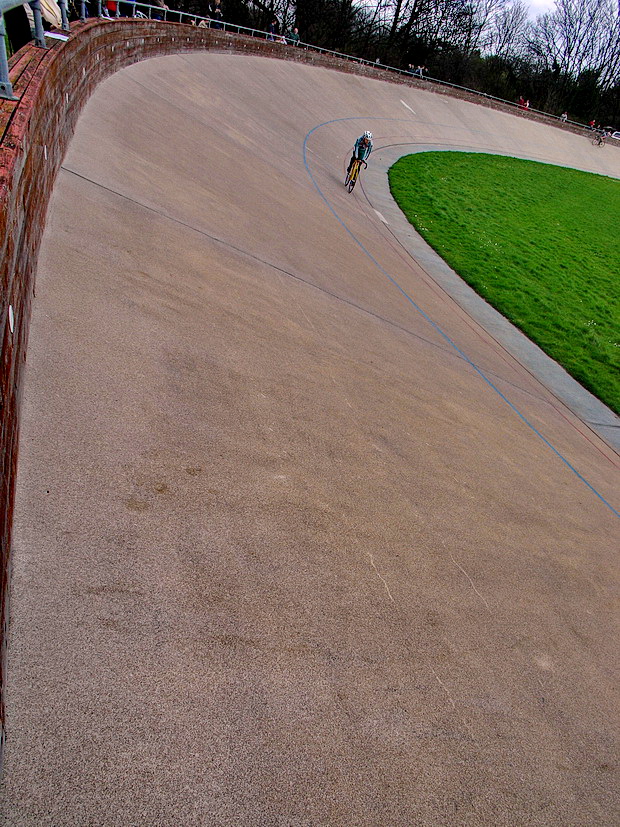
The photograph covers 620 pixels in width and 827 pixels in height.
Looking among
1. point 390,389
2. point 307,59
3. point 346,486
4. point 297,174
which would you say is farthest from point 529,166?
point 346,486

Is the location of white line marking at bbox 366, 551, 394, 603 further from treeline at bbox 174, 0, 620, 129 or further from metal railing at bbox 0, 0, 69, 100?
treeline at bbox 174, 0, 620, 129

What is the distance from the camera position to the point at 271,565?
3.53m

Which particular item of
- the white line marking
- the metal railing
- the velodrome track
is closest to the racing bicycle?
the velodrome track

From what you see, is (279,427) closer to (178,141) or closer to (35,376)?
(35,376)

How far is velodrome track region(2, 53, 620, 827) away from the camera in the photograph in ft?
8.36

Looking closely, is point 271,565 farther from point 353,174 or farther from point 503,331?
point 353,174

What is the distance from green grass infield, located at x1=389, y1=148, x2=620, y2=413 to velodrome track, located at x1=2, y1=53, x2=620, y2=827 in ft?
16.4

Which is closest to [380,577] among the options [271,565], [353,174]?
[271,565]

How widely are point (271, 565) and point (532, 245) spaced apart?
1840 centimetres

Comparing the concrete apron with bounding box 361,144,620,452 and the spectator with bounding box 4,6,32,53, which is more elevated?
the spectator with bounding box 4,6,32,53

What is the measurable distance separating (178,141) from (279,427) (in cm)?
840

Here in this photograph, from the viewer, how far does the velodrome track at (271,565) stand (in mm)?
2547

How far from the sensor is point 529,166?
116 ft

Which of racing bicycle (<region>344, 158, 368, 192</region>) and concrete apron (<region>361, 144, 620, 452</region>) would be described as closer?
concrete apron (<region>361, 144, 620, 452</region>)
